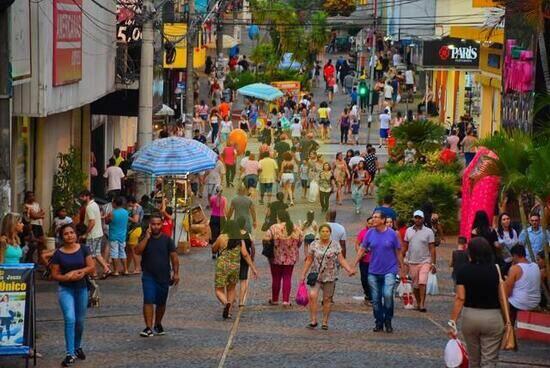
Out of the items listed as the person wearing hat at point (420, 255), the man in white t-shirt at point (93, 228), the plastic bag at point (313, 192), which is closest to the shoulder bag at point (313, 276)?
the person wearing hat at point (420, 255)

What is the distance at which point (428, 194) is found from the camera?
2955 centimetres

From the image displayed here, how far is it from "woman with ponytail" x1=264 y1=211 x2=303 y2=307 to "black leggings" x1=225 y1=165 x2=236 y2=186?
1340cm

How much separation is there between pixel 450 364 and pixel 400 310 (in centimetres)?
712

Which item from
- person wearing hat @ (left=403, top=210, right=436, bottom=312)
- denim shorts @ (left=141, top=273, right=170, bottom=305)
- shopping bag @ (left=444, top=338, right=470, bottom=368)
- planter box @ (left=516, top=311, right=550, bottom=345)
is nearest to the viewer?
shopping bag @ (left=444, top=338, right=470, bottom=368)

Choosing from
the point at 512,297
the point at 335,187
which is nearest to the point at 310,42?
the point at 335,187

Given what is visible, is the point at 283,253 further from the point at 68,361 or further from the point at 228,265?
the point at 68,361

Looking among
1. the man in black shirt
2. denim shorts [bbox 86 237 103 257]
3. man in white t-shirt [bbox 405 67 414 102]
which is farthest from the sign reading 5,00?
man in white t-shirt [bbox 405 67 414 102]

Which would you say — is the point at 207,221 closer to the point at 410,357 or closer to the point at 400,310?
the point at 400,310

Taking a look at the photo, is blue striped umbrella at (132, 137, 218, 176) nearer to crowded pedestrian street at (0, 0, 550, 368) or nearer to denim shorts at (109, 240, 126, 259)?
crowded pedestrian street at (0, 0, 550, 368)

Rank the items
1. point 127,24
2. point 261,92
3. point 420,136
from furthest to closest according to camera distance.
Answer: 1. point 261,92
2. point 420,136
3. point 127,24

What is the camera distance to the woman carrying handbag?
Answer: 1296 centimetres

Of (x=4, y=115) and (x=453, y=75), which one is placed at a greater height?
(x=4, y=115)

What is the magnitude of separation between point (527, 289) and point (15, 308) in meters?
6.29

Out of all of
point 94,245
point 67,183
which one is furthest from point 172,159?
point 94,245
